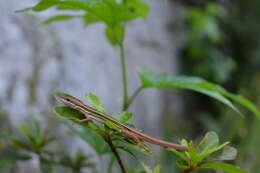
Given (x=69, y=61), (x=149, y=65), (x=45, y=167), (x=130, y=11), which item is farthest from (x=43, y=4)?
(x=149, y=65)

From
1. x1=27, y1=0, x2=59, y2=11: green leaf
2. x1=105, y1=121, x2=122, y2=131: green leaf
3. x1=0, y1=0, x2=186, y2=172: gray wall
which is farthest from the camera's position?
x1=0, y1=0, x2=186, y2=172: gray wall

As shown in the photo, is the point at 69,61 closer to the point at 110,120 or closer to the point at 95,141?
the point at 95,141

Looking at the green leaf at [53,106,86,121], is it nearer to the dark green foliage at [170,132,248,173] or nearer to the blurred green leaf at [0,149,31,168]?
the dark green foliage at [170,132,248,173]

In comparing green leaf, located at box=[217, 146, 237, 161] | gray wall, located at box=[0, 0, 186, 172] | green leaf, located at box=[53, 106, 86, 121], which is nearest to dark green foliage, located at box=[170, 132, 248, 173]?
green leaf, located at box=[217, 146, 237, 161]

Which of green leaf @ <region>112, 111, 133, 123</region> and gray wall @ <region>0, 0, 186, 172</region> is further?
gray wall @ <region>0, 0, 186, 172</region>

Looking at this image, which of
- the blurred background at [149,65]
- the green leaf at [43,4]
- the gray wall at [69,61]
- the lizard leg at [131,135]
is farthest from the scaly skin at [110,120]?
the gray wall at [69,61]

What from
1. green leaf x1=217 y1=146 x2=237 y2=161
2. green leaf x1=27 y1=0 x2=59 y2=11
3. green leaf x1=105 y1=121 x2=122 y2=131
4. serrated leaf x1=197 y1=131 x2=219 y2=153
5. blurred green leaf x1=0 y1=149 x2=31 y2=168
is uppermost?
green leaf x1=27 y1=0 x2=59 y2=11
